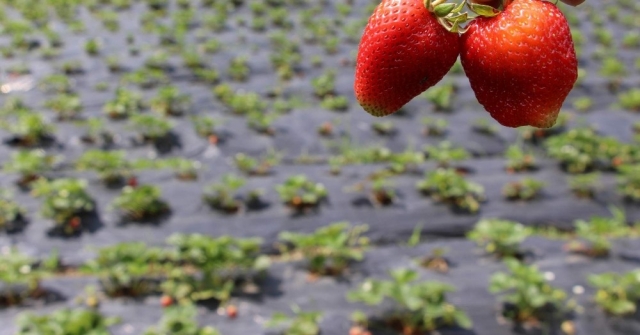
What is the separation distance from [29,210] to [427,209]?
258cm

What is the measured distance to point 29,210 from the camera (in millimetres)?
3572

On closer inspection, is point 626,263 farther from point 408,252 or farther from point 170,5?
point 170,5

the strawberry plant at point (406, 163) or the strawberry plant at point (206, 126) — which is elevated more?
the strawberry plant at point (206, 126)

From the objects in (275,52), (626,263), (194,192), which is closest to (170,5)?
(275,52)

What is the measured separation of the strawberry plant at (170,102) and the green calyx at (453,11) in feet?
15.1

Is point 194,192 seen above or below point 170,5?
below

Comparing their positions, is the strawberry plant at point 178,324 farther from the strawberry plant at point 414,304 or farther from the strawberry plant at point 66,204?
the strawberry plant at point 66,204

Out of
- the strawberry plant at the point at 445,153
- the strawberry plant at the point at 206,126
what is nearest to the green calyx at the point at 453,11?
the strawberry plant at the point at 445,153

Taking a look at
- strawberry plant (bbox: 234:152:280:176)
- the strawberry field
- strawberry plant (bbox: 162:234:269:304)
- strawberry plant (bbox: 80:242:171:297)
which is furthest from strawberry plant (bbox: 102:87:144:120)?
strawberry plant (bbox: 162:234:269:304)

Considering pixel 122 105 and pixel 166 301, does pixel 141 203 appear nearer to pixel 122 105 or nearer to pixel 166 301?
pixel 166 301

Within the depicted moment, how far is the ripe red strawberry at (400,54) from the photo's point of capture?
0.75m

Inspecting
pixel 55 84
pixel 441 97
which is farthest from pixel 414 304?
pixel 55 84

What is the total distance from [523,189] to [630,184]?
76cm

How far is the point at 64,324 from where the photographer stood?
98.7 inches
